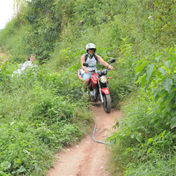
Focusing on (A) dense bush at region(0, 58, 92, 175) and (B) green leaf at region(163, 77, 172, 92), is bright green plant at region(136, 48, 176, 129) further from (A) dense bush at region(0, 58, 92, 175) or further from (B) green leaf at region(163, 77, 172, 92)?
(A) dense bush at region(0, 58, 92, 175)

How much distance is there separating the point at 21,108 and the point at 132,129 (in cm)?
312

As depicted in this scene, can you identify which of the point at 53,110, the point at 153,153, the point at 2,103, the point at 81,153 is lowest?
the point at 81,153

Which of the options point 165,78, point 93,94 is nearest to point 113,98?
point 93,94

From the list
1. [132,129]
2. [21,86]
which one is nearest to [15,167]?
[132,129]

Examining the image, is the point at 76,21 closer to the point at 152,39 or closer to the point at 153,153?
the point at 152,39

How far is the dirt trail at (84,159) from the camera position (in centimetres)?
433

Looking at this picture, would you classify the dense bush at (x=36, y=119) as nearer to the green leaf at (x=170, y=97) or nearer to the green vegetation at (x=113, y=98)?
the green vegetation at (x=113, y=98)

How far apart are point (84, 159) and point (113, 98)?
301 centimetres

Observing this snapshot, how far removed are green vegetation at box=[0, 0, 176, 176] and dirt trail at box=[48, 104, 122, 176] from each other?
185 millimetres

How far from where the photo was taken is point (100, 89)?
23.4ft

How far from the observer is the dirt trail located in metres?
4.33

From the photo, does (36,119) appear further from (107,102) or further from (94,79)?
(94,79)

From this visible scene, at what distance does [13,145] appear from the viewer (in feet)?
13.2

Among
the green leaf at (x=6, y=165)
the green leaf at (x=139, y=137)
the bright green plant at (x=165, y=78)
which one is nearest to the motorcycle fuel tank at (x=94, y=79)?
the green leaf at (x=139, y=137)
